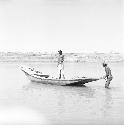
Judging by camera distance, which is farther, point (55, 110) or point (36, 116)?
point (55, 110)

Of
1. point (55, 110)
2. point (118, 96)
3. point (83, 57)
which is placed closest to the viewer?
point (55, 110)

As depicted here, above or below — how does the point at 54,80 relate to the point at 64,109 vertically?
above

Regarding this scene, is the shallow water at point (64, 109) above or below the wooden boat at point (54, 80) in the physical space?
below

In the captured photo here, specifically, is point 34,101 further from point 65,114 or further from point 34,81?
point 34,81

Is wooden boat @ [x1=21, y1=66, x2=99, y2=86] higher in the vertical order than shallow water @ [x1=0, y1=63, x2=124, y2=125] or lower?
higher

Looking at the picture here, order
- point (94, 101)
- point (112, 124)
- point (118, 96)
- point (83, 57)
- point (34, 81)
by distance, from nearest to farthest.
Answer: point (112, 124)
point (94, 101)
point (118, 96)
point (34, 81)
point (83, 57)

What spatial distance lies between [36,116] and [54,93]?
5.75 metres

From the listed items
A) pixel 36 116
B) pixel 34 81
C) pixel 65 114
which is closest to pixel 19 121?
pixel 36 116

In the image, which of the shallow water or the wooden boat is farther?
the wooden boat

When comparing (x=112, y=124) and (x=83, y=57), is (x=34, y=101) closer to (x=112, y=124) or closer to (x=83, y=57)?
(x=112, y=124)

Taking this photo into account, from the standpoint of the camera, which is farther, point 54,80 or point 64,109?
point 54,80

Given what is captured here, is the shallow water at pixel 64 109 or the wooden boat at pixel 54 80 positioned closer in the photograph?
the shallow water at pixel 64 109

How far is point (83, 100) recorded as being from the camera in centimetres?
1316

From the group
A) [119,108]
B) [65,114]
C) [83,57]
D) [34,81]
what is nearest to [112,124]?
[65,114]
